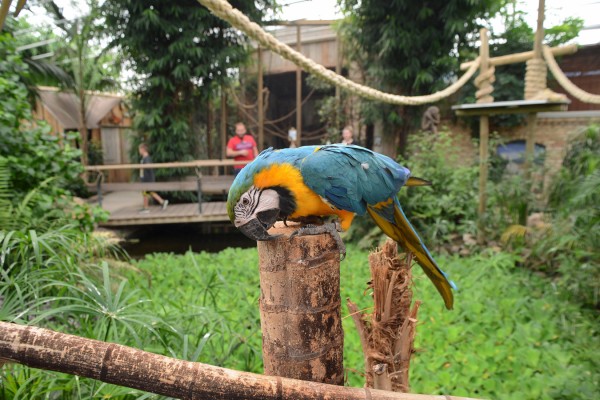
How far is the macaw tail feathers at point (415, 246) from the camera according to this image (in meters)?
1.07

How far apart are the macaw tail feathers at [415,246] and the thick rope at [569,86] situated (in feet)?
8.26

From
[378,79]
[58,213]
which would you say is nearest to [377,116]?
[378,79]

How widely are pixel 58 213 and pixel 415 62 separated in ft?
18.2

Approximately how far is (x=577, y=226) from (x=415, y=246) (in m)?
2.18

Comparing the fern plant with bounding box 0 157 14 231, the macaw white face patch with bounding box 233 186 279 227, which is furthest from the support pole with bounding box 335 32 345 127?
the macaw white face patch with bounding box 233 186 279 227

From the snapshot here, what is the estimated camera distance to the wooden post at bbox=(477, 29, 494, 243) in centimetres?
365

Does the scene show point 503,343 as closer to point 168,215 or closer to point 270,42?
point 270,42

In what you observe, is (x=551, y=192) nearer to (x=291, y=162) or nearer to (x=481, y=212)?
(x=481, y=212)

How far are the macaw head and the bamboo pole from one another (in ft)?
0.98

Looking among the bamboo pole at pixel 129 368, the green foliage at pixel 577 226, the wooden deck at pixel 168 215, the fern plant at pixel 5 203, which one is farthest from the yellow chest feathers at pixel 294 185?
the wooden deck at pixel 168 215

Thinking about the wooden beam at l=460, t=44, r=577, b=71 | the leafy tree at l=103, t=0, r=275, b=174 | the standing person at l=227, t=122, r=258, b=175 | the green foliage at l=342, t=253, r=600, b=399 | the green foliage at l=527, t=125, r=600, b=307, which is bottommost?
the green foliage at l=342, t=253, r=600, b=399

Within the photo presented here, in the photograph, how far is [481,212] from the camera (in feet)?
12.8

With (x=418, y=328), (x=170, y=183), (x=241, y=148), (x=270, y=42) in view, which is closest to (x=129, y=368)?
(x=270, y=42)

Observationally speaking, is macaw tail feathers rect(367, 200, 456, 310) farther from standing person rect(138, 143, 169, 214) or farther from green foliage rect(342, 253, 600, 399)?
standing person rect(138, 143, 169, 214)
